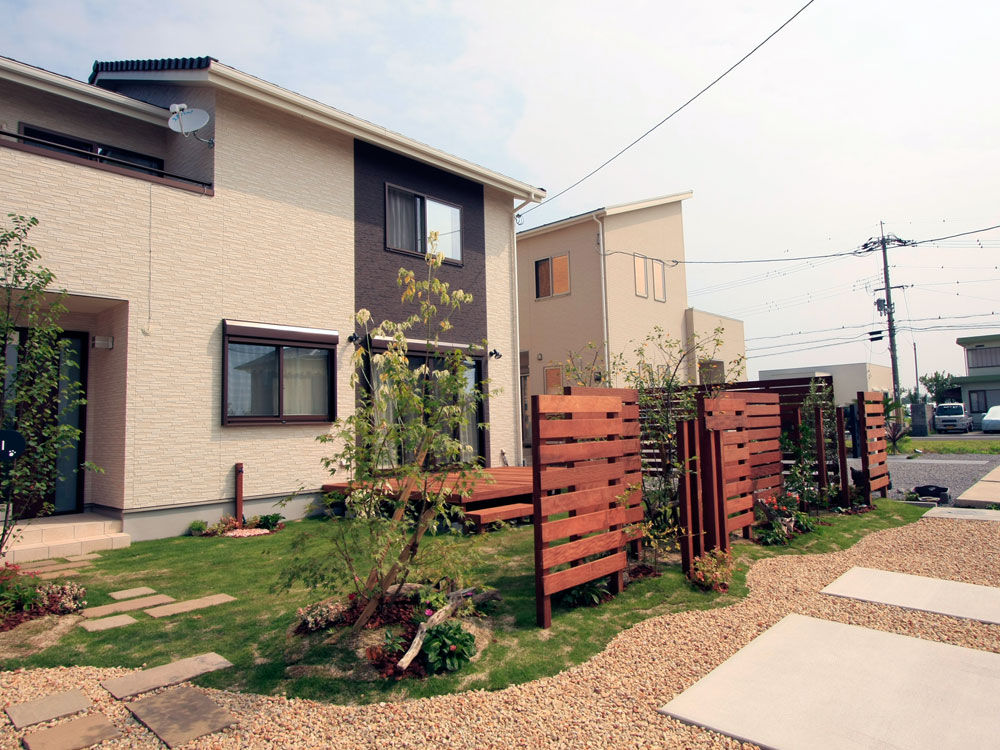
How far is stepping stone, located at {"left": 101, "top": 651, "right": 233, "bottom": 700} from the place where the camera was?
3.20 metres

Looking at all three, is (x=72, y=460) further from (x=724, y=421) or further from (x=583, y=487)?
(x=724, y=421)

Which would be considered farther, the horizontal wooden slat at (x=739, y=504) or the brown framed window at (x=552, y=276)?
the brown framed window at (x=552, y=276)

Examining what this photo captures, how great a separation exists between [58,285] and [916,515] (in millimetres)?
10969

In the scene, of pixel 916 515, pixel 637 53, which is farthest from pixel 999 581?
pixel 637 53

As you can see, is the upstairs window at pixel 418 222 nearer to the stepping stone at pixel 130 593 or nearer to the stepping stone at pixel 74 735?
the stepping stone at pixel 130 593

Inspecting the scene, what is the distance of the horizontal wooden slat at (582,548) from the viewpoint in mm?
3975

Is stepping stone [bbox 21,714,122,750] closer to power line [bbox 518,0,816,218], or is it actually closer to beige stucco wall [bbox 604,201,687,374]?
power line [bbox 518,0,816,218]

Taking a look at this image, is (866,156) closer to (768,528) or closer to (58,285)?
(768,528)

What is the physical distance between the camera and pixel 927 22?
696 centimetres

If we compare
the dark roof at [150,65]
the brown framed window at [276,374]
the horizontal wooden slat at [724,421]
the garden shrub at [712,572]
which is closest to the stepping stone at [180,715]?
the garden shrub at [712,572]

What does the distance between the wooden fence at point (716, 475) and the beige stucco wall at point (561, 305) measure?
867 cm

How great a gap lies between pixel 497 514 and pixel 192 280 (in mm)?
4918

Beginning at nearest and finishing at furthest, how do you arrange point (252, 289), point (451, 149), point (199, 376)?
point (199, 376), point (252, 289), point (451, 149)

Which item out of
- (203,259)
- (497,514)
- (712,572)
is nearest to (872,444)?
(712,572)
